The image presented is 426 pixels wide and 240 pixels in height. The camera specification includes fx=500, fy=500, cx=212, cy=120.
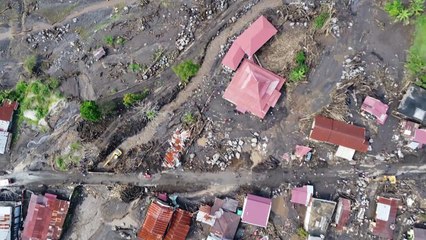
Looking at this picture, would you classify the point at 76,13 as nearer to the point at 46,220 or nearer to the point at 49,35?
the point at 49,35

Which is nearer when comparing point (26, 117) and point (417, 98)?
point (417, 98)

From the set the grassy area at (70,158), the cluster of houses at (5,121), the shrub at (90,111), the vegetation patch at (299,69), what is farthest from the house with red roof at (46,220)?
the vegetation patch at (299,69)

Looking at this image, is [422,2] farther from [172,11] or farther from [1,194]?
[1,194]

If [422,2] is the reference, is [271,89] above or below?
below

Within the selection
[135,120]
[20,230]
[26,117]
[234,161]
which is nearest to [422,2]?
[234,161]

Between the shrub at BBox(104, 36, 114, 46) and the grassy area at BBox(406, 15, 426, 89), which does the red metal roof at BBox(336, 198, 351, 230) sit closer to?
the grassy area at BBox(406, 15, 426, 89)

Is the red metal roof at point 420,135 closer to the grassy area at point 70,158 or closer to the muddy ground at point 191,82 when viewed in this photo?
the muddy ground at point 191,82

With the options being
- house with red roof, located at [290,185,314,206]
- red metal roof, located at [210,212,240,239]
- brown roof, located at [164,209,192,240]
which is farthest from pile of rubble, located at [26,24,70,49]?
house with red roof, located at [290,185,314,206]

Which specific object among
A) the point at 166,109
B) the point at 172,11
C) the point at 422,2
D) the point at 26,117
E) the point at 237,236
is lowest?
the point at 237,236
